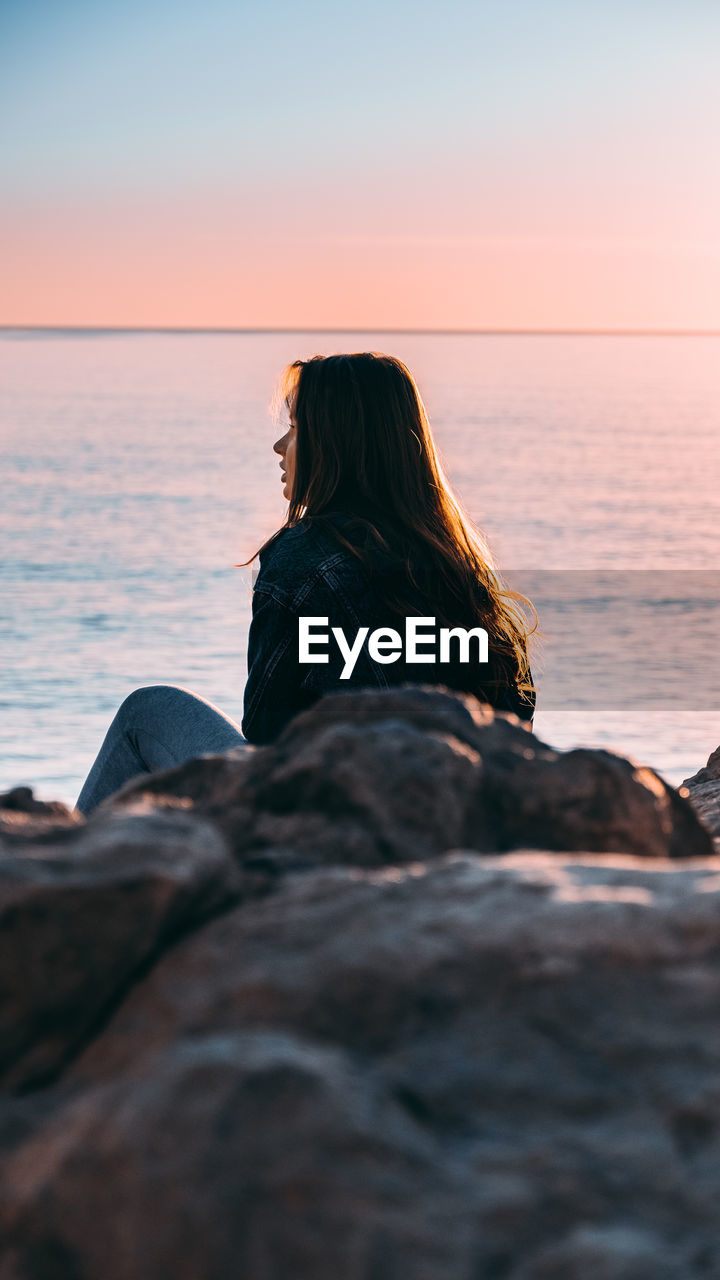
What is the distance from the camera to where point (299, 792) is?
4.97 ft

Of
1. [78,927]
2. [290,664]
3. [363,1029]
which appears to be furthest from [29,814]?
[290,664]

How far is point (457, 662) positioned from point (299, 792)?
3.97ft

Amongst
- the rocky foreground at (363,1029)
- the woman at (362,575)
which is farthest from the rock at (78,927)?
the woman at (362,575)

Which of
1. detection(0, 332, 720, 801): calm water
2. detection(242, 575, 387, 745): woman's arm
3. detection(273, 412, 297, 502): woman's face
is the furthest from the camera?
detection(0, 332, 720, 801): calm water

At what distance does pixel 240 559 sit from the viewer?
50.0 ft

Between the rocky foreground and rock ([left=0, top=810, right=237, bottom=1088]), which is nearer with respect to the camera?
the rocky foreground

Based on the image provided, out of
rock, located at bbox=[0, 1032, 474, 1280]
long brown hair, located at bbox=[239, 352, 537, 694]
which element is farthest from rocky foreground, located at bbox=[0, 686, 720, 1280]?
long brown hair, located at bbox=[239, 352, 537, 694]

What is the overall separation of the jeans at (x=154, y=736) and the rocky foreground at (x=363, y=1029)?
150cm

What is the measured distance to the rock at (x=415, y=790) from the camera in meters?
1.48

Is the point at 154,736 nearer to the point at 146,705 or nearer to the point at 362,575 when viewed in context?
the point at 146,705

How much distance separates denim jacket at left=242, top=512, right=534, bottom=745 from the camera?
2.64 metres

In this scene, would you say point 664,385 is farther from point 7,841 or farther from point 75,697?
point 7,841

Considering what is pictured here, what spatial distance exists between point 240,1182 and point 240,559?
47.3ft

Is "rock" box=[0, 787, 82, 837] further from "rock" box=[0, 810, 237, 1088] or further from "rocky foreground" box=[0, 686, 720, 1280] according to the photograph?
"rock" box=[0, 810, 237, 1088]
